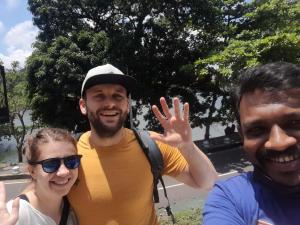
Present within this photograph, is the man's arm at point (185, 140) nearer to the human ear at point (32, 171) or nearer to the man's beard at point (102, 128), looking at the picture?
the man's beard at point (102, 128)

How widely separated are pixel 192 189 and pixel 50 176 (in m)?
7.95

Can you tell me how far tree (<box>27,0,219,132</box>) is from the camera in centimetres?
1411

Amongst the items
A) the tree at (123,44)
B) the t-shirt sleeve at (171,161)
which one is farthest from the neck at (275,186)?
the tree at (123,44)

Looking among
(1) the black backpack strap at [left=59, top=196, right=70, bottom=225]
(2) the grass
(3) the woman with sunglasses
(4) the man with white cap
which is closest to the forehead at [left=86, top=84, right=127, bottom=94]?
(4) the man with white cap

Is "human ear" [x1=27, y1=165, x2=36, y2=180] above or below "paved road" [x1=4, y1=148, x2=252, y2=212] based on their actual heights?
above

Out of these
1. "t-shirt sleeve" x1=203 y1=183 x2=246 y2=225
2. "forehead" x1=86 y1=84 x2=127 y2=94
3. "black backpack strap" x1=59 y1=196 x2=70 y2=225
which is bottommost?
"black backpack strap" x1=59 y1=196 x2=70 y2=225

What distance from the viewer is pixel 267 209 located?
139 cm

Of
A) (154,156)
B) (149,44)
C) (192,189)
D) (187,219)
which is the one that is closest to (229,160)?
(192,189)

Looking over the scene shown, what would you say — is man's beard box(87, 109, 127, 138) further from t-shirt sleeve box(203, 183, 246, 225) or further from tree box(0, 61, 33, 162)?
tree box(0, 61, 33, 162)

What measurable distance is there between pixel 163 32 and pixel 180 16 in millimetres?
874

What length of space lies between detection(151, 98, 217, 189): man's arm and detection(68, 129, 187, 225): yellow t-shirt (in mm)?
215

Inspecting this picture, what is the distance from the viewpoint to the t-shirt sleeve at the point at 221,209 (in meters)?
1.43

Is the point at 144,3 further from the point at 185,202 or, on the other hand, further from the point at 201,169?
the point at 201,169

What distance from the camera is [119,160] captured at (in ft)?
7.59
